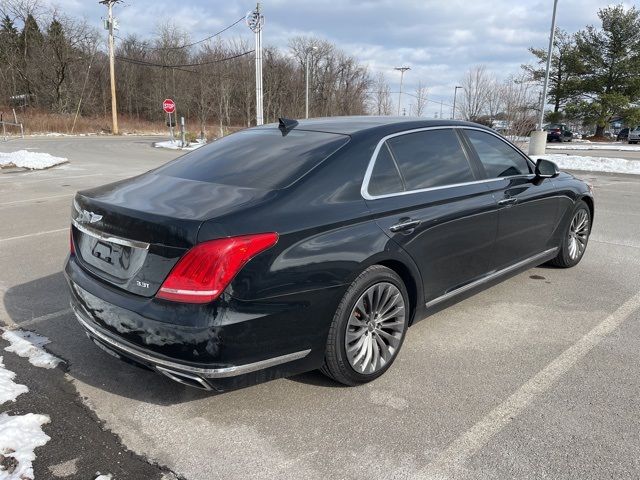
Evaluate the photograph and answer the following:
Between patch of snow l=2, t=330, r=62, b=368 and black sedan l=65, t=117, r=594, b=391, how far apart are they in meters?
0.58

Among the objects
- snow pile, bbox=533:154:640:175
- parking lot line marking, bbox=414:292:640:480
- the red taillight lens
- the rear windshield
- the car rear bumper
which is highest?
the rear windshield

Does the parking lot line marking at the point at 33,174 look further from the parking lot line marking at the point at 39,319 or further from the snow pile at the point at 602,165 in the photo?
the snow pile at the point at 602,165

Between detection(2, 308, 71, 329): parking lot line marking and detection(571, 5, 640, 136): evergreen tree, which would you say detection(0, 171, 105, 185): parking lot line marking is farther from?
detection(571, 5, 640, 136): evergreen tree

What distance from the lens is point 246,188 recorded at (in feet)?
9.37

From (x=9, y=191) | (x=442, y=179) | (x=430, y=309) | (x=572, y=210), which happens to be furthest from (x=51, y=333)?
(x=9, y=191)

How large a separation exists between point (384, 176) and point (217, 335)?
4.90 ft

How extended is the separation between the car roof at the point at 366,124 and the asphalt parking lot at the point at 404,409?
1561 mm

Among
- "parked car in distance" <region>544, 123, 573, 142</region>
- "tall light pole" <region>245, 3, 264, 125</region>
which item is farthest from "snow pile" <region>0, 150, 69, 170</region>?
"parked car in distance" <region>544, 123, 573, 142</region>

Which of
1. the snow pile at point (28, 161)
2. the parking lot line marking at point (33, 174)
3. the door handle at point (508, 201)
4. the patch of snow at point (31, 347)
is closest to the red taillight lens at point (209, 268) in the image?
the patch of snow at point (31, 347)

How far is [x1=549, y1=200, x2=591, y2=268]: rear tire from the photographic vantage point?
17.0ft

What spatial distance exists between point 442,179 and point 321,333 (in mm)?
1562

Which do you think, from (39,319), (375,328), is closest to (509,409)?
(375,328)

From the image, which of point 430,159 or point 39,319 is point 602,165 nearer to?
point 430,159

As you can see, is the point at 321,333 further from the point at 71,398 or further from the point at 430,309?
the point at 71,398
